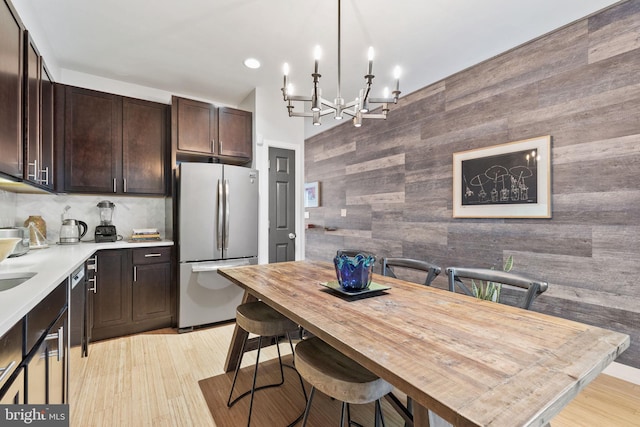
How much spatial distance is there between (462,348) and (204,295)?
9.01 feet

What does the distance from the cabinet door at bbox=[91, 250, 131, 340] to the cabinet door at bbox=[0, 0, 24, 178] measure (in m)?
1.23

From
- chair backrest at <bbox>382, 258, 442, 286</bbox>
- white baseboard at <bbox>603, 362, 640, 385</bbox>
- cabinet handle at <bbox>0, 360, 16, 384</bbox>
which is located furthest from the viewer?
white baseboard at <bbox>603, 362, 640, 385</bbox>

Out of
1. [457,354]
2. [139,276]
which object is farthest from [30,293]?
[139,276]

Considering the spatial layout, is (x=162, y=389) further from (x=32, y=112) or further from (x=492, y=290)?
(x=492, y=290)

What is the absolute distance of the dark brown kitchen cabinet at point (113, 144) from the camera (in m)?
2.79

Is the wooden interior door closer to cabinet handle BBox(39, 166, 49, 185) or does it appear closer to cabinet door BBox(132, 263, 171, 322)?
cabinet door BBox(132, 263, 171, 322)

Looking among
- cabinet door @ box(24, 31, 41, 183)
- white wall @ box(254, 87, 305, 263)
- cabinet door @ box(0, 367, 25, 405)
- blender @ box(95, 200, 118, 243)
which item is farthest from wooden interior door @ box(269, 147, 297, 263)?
cabinet door @ box(0, 367, 25, 405)

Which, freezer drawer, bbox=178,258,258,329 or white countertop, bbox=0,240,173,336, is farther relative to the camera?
freezer drawer, bbox=178,258,258,329

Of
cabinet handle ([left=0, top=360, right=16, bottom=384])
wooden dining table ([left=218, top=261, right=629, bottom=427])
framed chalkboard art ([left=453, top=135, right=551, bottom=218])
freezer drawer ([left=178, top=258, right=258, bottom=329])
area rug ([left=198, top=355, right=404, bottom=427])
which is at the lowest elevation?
area rug ([left=198, top=355, right=404, bottom=427])

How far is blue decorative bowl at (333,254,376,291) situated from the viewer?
4.89 feet

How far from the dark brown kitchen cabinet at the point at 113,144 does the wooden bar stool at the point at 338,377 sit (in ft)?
8.96

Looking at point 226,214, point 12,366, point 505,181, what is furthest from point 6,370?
point 505,181

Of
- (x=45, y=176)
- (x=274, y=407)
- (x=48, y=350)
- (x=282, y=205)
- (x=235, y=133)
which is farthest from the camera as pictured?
(x=282, y=205)

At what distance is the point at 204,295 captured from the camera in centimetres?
306
